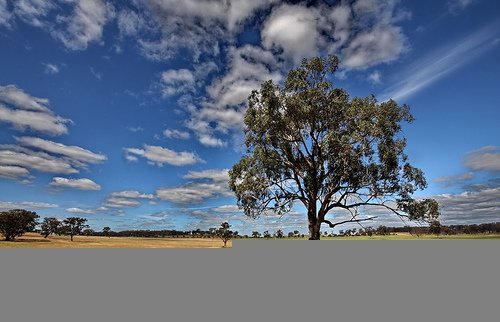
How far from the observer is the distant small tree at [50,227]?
110 metres

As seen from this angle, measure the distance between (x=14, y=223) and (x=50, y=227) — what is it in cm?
2664

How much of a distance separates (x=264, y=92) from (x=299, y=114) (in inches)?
125

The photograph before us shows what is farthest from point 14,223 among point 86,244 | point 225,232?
point 225,232

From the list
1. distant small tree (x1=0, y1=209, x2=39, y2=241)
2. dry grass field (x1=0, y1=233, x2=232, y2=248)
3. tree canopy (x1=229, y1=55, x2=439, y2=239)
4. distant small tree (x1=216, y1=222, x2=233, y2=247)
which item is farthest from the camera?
distant small tree (x1=216, y1=222, x2=233, y2=247)

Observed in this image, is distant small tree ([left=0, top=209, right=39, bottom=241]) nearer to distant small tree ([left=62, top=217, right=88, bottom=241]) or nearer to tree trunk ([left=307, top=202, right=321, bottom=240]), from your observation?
distant small tree ([left=62, top=217, right=88, bottom=241])

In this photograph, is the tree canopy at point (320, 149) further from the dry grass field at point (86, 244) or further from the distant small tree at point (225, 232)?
the distant small tree at point (225, 232)

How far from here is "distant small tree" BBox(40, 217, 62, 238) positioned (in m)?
110

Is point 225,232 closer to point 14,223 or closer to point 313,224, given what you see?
point 14,223

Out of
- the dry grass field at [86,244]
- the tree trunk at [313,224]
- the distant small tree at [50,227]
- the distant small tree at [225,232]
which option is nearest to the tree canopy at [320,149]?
the tree trunk at [313,224]

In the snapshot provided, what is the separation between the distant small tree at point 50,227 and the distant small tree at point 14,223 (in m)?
18.1

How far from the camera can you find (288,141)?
1087 inches

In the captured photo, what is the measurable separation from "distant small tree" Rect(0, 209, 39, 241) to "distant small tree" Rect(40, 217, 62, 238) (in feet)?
59.5

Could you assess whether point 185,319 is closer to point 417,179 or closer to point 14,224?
point 417,179

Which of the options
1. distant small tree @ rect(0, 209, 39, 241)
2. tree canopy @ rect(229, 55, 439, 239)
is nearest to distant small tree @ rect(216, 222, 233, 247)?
distant small tree @ rect(0, 209, 39, 241)
